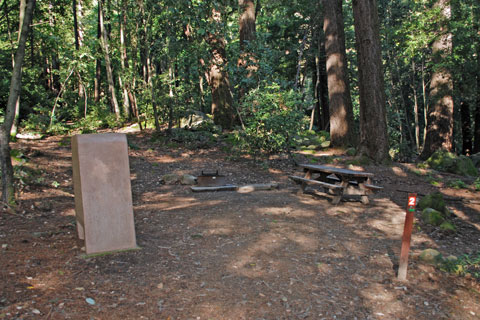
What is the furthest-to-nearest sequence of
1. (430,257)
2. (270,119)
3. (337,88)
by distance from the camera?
1. (337,88)
2. (270,119)
3. (430,257)

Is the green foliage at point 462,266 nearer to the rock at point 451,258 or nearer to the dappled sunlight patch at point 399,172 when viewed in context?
the rock at point 451,258

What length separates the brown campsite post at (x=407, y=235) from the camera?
14.2 ft

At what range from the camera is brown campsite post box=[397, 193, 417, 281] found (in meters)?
4.32

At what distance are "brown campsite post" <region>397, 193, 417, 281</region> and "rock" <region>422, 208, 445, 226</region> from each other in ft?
9.23

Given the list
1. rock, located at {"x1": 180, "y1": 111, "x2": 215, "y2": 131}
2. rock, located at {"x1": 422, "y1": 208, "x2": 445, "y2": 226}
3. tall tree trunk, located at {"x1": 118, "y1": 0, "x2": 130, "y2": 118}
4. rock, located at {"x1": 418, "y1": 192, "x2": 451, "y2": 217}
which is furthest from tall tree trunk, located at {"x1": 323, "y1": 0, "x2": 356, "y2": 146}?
tall tree trunk, located at {"x1": 118, "y1": 0, "x2": 130, "y2": 118}

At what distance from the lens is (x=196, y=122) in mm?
16797

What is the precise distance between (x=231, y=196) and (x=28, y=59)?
1923cm

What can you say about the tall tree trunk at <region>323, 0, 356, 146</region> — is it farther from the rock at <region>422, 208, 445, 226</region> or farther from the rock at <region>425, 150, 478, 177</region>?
the rock at <region>422, 208, 445, 226</region>

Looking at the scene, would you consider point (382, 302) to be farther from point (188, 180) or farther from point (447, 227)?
point (188, 180)

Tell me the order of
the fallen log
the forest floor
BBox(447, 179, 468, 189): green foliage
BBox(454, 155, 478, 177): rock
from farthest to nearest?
BBox(454, 155, 478, 177): rock
BBox(447, 179, 468, 189): green foliage
the fallen log
the forest floor

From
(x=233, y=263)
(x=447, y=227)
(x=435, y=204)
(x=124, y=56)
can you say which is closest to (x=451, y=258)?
(x=447, y=227)

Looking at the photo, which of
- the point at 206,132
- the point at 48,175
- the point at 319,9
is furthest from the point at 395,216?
the point at 319,9

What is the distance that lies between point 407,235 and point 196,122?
13.2 m

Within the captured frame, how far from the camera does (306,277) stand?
4488 millimetres
